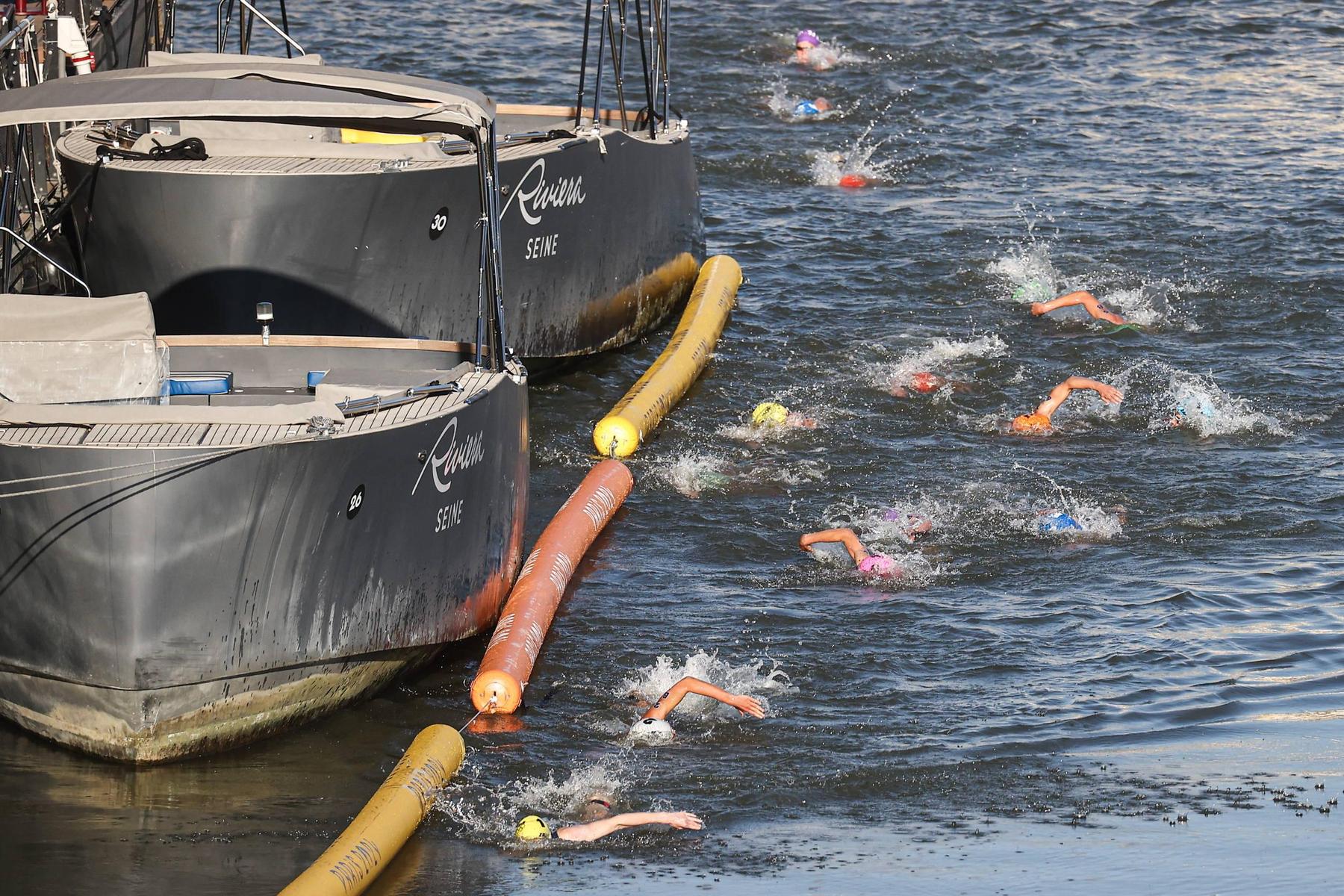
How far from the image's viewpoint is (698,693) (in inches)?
395

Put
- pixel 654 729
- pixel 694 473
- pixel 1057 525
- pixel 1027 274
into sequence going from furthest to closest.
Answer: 1. pixel 1027 274
2. pixel 694 473
3. pixel 1057 525
4. pixel 654 729

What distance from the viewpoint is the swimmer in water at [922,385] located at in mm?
15867

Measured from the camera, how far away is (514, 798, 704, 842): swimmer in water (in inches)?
341

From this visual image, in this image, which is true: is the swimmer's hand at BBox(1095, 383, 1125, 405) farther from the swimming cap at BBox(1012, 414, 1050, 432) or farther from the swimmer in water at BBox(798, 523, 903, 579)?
the swimmer in water at BBox(798, 523, 903, 579)

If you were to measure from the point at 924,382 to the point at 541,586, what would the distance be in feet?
19.2

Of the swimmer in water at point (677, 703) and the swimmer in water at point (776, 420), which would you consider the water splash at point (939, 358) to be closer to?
the swimmer in water at point (776, 420)

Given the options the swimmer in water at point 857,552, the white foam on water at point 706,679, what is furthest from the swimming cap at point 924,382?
the white foam on water at point 706,679

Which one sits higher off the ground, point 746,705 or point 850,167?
point 850,167

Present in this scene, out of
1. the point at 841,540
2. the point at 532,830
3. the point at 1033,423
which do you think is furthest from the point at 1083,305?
the point at 532,830

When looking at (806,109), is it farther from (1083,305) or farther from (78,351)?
(78,351)

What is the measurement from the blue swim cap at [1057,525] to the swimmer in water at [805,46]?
16117mm

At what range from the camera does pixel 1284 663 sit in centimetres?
1069

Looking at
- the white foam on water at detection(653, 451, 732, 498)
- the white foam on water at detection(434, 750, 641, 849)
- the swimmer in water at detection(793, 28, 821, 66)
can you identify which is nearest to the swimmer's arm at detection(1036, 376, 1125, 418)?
the white foam on water at detection(653, 451, 732, 498)

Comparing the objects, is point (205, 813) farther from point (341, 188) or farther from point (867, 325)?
point (867, 325)
